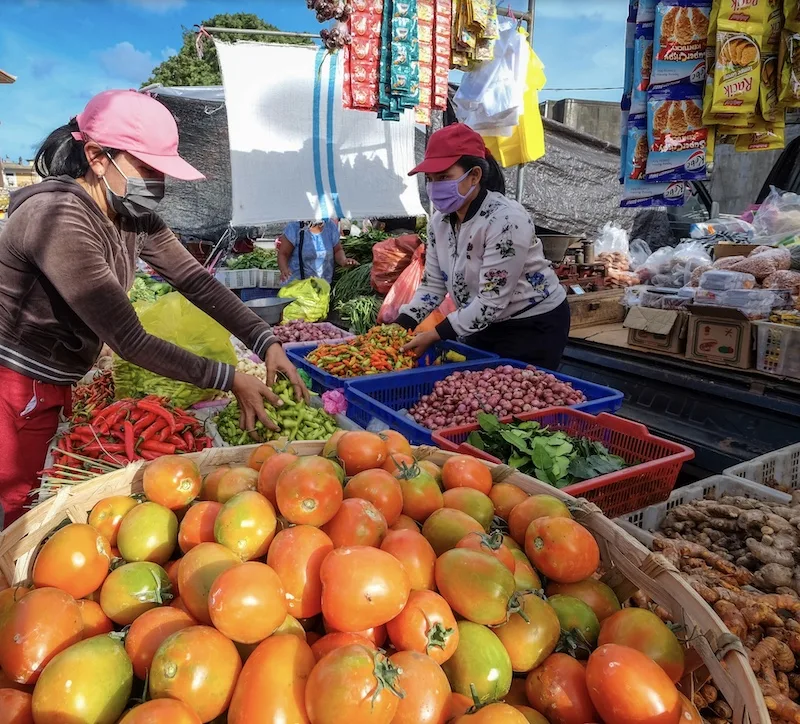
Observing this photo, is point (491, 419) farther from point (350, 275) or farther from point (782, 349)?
point (350, 275)

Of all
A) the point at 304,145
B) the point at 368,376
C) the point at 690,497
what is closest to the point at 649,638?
the point at 690,497

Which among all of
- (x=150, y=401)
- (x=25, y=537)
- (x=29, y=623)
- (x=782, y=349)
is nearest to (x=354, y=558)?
(x=29, y=623)

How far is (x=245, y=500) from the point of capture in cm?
119

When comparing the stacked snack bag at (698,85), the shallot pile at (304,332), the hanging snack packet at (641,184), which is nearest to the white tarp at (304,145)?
the shallot pile at (304,332)

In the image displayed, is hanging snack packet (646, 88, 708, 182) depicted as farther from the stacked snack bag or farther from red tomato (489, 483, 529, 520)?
red tomato (489, 483, 529, 520)

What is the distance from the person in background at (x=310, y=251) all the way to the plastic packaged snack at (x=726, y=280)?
435cm

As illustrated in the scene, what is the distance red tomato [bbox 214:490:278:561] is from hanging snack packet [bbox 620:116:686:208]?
4.35 m

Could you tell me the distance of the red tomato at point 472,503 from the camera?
1.40 m

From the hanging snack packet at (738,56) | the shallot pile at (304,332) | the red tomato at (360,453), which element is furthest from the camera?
the shallot pile at (304,332)

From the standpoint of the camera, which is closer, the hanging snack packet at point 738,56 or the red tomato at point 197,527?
the red tomato at point 197,527

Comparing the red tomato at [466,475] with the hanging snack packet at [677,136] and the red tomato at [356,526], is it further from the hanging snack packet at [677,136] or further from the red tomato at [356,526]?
the hanging snack packet at [677,136]

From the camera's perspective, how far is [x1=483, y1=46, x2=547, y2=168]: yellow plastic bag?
6.08 metres

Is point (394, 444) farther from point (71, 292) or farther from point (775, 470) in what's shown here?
point (775, 470)

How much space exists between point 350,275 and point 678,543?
5.50m
